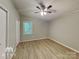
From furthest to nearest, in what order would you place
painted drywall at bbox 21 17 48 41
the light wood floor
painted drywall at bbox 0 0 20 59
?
painted drywall at bbox 21 17 48 41
the light wood floor
painted drywall at bbox 0 0 20 59

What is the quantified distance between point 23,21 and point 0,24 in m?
5.90

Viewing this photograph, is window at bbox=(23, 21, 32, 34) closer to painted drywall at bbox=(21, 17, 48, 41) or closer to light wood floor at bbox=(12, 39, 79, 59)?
painted drywall at bbox=(21, 17, 48, 41)

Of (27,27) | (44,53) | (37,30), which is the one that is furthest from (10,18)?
(37,30)

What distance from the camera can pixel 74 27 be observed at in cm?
493

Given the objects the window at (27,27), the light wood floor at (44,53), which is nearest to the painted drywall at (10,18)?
the light wood floor at (44,53)

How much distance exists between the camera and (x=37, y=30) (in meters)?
9.16

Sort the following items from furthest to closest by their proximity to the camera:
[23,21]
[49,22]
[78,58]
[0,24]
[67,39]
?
[49,22] < [23,21] < [67,39] < [78,58] < [0,24]

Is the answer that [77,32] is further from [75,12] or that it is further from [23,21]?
[23,21]

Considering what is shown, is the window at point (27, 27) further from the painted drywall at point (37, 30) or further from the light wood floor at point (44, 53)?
the light wood floor at point (44, 53)

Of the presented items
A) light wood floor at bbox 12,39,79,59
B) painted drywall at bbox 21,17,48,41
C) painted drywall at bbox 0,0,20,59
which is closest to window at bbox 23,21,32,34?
painted drywall at bbox 21,17,48,41

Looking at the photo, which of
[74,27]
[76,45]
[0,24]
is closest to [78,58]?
[76,45]

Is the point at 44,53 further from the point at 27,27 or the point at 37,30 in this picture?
the point at 37,30

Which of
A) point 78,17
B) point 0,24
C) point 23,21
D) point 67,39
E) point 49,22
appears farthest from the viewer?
point 49,22

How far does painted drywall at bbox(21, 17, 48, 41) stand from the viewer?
843cm
